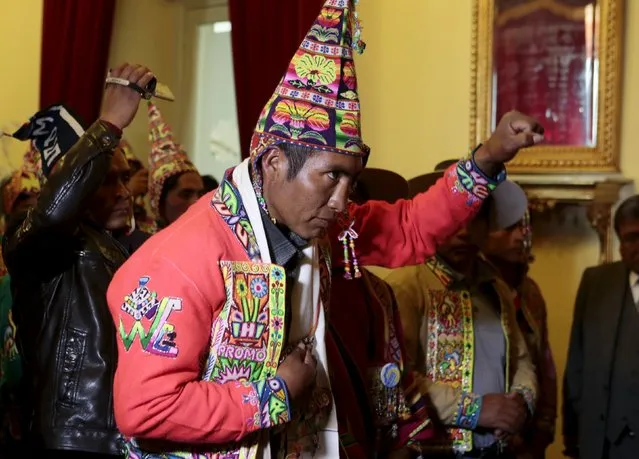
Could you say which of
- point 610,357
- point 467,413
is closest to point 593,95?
point 610,357

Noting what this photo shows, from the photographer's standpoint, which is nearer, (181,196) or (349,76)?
(349,76)

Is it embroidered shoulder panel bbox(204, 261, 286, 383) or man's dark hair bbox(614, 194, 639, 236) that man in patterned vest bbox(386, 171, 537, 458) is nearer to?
man's dark hair bbox(614, 194, 639, 236)

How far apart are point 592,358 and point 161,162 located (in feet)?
5.52

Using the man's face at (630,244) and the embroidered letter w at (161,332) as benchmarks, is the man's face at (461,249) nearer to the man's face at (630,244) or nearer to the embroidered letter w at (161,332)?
the man's face at (630,244)

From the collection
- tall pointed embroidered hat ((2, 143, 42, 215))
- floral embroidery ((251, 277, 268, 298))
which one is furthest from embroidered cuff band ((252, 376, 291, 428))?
tall pointed embroidered hat ((2, 143, 42, 215))

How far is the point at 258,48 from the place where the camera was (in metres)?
3.88

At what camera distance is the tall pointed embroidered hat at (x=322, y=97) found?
1.42m

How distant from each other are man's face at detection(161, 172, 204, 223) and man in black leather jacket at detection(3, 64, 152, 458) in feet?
3.93

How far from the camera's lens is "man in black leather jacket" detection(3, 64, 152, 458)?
176cm

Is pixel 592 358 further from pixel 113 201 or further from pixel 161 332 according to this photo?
pixel 161 332

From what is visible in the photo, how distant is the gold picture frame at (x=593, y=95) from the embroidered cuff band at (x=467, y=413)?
1.86m

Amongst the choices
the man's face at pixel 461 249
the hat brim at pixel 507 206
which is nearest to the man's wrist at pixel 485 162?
the man's face at pixel 461 249

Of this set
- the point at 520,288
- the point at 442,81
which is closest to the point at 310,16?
the point at 442,81

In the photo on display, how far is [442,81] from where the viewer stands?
4.05 metres
